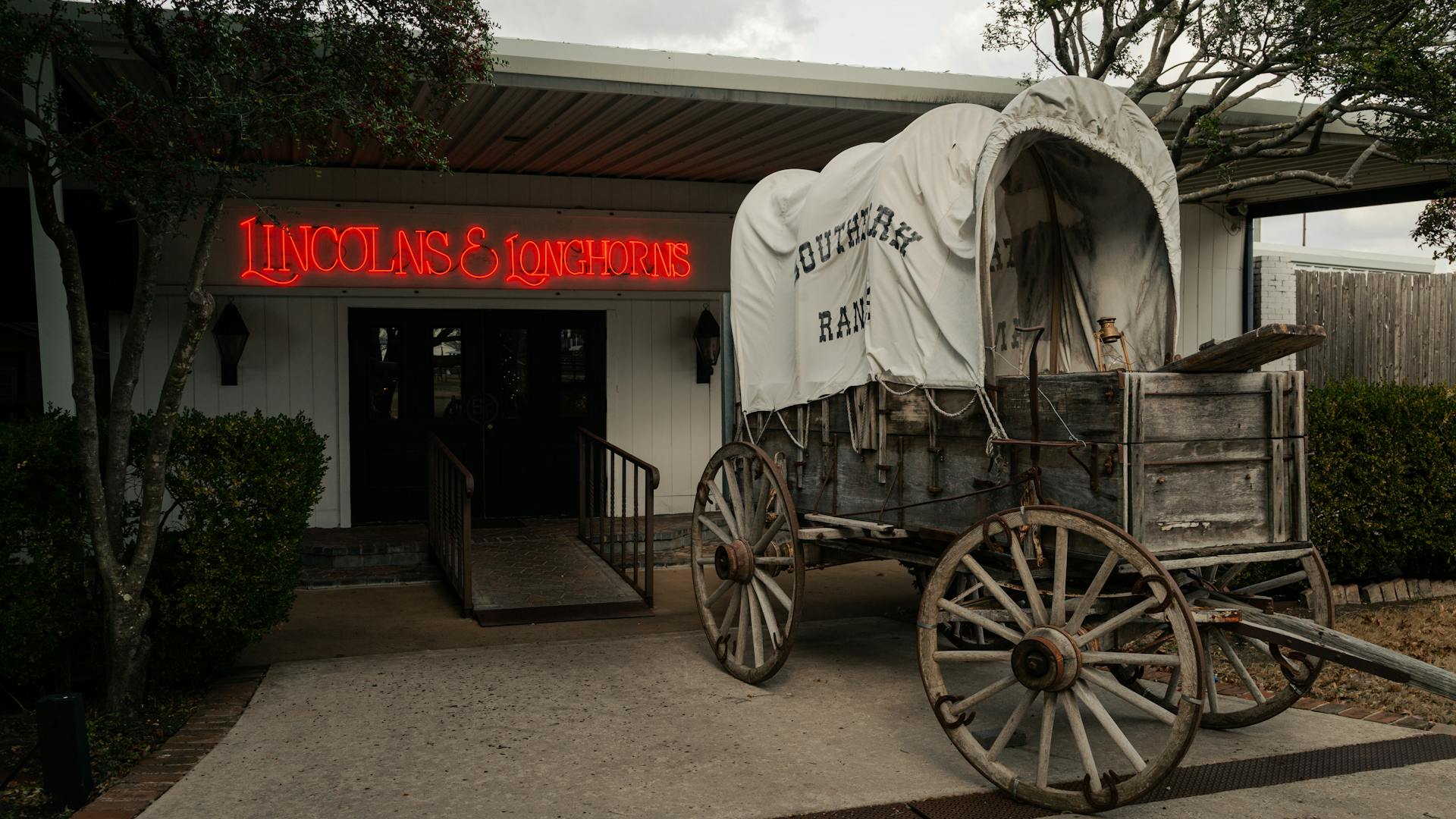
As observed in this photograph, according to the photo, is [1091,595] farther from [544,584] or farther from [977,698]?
[544,584]

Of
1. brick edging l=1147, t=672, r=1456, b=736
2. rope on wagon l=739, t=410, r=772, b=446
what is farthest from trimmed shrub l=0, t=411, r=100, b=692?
brick edging l=1147, t=672, r=1456, b=736

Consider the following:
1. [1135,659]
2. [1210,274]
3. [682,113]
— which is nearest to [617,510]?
[682,113]

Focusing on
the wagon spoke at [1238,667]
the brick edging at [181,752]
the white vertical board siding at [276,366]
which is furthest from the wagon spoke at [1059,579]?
the white vertical board siding at [276,366]

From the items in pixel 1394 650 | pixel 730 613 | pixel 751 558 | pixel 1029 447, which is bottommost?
pixel 1394 650

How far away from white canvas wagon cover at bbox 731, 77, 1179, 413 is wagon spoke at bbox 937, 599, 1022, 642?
0.91 metres

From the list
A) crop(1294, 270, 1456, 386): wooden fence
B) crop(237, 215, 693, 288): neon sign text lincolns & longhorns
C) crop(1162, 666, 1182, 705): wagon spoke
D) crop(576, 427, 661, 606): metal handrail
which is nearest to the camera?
crop(1162, 666, 1182, 705): wagon spoke

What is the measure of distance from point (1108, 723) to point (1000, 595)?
1.93 feet

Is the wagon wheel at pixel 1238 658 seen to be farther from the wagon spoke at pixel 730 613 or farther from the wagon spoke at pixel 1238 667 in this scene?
the wagon spoke at pixel 730 613

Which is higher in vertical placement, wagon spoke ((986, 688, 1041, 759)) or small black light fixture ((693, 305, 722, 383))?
small black light fixture ((693, 305, 722, 383))

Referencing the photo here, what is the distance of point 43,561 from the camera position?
5086mm

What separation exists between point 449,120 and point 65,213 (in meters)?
3.10

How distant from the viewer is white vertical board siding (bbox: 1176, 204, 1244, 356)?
457 inches

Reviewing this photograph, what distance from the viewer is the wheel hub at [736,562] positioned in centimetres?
580

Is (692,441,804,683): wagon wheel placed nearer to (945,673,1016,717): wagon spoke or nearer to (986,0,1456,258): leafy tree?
(945,673,1016,717): wagon spoke
